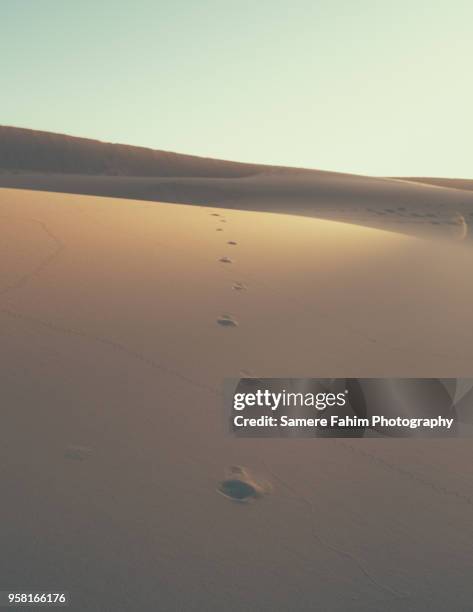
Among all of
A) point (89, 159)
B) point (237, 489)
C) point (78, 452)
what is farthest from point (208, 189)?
point (237, 489)

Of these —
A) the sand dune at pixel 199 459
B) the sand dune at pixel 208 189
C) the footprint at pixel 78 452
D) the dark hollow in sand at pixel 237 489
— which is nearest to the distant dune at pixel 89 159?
the sand dune at pixel 208 189

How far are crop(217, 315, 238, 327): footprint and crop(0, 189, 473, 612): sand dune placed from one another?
4 centimetres

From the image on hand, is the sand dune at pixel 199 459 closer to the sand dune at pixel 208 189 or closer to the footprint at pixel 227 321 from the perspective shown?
the footprint at pixel 227 321

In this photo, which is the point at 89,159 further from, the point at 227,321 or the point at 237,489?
the point at 237,489

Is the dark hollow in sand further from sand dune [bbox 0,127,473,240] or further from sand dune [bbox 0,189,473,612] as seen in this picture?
sand dune [bbox 0,127,473,240]

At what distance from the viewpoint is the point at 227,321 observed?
3.29 metres

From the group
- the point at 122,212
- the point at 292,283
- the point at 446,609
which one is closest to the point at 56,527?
the point at 446,609

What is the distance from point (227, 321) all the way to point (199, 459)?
1.55 metres

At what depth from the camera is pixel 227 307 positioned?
3.58 m

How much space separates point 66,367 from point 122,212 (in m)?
5.52

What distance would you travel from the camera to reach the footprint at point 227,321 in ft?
10.6

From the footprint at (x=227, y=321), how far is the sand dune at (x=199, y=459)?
0.13 ft

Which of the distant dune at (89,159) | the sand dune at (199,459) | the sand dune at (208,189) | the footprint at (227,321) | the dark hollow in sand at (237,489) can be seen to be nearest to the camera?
the sand dune at (199,459)

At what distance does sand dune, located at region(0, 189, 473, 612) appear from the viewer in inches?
51.1
